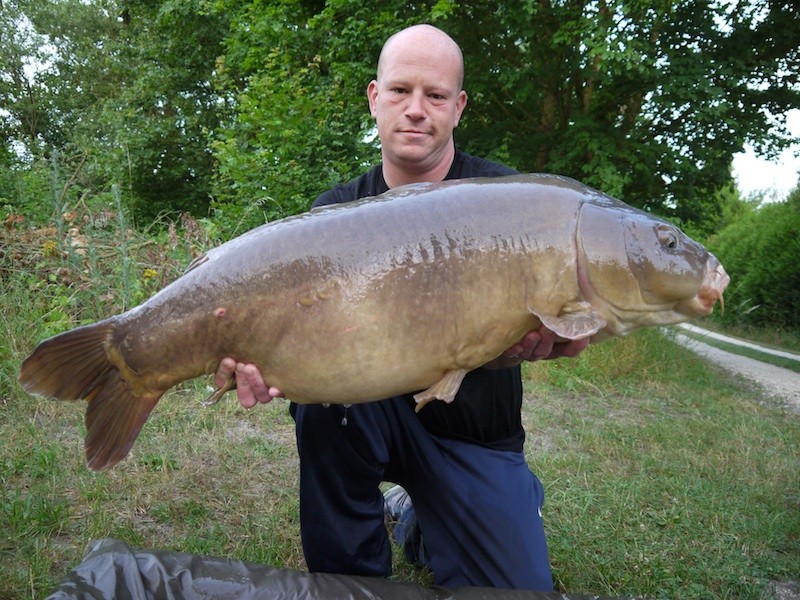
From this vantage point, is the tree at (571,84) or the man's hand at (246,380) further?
the tree at (571,84)

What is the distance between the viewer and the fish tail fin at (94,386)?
4.42 ft

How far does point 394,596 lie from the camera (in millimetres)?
1479

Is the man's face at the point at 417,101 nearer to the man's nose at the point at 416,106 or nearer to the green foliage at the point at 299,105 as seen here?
the man's nose at the point at 416,106

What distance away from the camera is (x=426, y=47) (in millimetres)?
1938

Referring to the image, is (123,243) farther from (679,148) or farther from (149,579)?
(679,148)

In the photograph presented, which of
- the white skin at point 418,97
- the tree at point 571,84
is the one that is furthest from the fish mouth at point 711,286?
the tree at point 571,84

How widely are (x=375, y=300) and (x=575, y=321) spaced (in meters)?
0.43

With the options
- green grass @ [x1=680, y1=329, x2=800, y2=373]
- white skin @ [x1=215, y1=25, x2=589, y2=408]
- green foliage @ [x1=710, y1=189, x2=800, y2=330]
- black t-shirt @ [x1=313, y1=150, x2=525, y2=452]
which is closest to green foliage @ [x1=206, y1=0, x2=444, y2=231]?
white skin @ [x1=215, y1=25, x2=589, y2=408]

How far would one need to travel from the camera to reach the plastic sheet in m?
1.39

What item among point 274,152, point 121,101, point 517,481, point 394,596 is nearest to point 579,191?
point 517,481

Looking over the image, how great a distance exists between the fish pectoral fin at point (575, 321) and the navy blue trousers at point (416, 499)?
2.02ft

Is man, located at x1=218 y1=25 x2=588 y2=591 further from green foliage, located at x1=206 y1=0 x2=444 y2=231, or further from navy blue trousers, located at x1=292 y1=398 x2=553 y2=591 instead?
green foliage, located at x1=206 y1=0 x2=444 y2=231

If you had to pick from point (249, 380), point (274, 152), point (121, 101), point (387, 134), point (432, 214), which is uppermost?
Answer: point (121, 101)

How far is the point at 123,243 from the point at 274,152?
2.42 m
